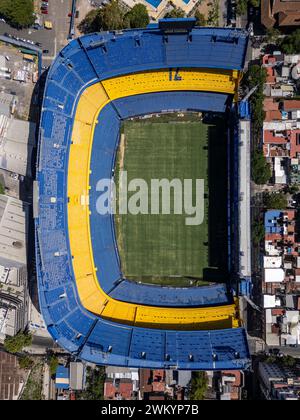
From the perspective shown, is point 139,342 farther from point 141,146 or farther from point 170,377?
point 141,146

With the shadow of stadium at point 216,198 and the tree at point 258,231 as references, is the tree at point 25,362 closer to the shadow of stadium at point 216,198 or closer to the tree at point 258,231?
the shadow of stadium at point 216,198

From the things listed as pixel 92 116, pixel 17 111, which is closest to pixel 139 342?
pixel 92 116

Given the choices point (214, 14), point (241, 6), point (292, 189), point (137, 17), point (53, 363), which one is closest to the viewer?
point (137, 17)

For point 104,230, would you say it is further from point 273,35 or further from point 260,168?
point 273,35

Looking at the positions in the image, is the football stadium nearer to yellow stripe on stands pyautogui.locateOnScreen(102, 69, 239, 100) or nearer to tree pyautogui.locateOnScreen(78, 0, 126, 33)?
yellow stripe on stands pyautogui.locateOnScreen(102, 69, 239, 100)

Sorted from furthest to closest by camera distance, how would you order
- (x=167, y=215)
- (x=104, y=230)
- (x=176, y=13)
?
(x=167, y=215) < (x=104, y=230) < (x=176, y=13)

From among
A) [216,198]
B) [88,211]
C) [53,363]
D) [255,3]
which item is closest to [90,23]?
[255,3]

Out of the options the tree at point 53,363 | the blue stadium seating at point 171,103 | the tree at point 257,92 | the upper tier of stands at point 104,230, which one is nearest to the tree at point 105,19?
the upper tier of stands at point 104,230
